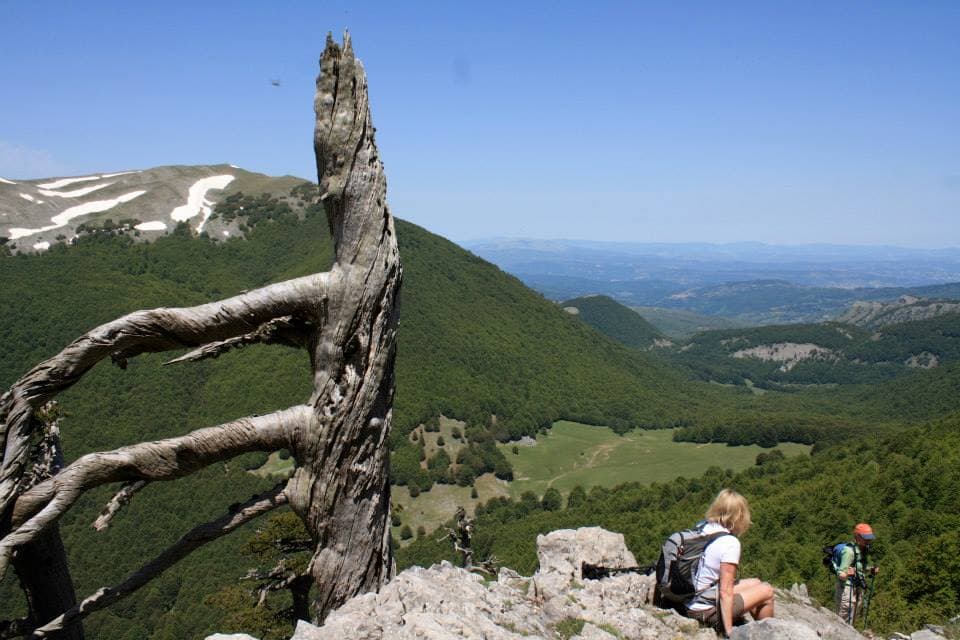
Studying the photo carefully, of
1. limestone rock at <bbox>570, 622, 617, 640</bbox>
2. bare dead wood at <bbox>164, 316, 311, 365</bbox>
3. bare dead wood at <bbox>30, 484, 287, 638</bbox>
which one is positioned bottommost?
limestone rock at <bbox>570, 622, 617, 640</bbox>

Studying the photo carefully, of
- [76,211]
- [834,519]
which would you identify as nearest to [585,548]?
[834,519]

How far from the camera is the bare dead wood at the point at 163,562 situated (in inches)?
181

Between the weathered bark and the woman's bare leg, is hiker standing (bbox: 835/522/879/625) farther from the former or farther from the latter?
the weathered bark

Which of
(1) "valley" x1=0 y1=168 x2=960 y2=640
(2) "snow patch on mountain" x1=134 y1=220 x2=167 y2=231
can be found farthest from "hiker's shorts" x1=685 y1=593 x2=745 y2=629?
(2) "snow patch on mountain" x1=134 y1=220 x2=167 y2=231

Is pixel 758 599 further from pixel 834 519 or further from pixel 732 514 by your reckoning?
pixel 834 519

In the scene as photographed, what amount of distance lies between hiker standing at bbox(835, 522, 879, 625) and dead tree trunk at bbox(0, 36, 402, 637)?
9358 mm

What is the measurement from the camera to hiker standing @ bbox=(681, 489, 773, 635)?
22.1 feet

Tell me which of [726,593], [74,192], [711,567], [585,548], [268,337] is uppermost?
[74,192]

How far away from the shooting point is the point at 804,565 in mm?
32938

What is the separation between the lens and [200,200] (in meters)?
148

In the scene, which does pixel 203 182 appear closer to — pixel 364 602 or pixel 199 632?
pixel 199 632

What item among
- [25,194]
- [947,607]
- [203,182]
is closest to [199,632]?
[947,607]

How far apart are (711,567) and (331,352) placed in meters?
5.10

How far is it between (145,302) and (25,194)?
58.1 metres
